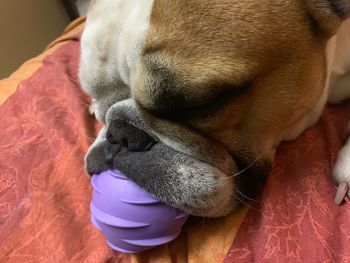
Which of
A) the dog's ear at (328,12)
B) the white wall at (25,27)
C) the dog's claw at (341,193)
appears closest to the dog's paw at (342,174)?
the dog's claw at (341,193)

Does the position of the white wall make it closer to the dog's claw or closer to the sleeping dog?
the sleeping dog

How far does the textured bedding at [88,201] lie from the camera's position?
1.04m

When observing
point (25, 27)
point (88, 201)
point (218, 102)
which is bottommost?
point (25, 27)

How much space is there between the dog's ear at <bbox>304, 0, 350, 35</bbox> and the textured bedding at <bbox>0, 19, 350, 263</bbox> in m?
0.32

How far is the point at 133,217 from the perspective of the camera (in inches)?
40.1

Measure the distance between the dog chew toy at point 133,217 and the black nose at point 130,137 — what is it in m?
0.07

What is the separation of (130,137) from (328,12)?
0.46m

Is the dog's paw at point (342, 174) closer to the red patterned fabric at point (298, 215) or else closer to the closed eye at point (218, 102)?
the red patterned fabric at point (298, 215)

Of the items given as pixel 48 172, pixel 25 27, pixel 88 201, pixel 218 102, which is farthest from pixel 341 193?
pixel 25 27

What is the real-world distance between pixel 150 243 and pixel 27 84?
0.86 metres

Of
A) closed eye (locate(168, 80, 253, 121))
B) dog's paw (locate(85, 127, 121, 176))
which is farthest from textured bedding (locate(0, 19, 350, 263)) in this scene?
closed eye (locate(168, 80, 253, 121))

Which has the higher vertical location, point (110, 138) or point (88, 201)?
point (110, 138)

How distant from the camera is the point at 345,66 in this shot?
1278mm

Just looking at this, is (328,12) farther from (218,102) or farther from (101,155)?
(101,155)
